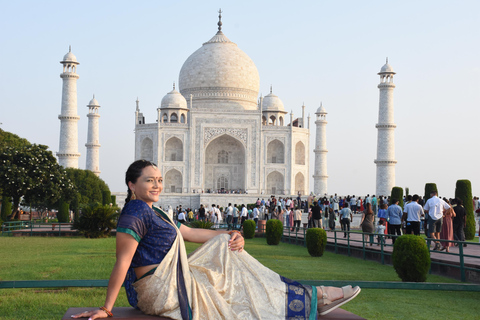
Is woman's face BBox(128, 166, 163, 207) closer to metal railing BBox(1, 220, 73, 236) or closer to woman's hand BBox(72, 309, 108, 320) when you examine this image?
woman's hand BBox(72, 309, 108, 320)

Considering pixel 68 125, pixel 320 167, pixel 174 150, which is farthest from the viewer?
pixel 320 167

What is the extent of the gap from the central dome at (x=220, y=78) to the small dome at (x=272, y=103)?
0.88 meters

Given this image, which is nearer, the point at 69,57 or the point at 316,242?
the point at 316,242

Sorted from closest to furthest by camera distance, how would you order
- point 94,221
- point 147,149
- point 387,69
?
point 94,221 → point 387,69 → point 147,149

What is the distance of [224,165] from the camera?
3550cm

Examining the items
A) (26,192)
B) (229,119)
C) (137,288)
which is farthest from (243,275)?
(229,119)

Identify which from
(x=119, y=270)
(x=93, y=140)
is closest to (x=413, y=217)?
(x=119, y=270)

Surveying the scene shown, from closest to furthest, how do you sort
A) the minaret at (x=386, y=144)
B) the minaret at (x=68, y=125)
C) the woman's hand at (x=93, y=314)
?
the woman's hand at (x=93, y=314)
the minaret at (x=386, y=144)
the minaret at (x=68, y=125)

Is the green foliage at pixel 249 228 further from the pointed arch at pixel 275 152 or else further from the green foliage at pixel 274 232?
the pointed arch at pixel 275 152

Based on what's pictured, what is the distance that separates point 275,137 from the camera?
3441 centimetres

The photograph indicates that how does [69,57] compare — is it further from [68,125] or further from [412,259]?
[412,259]

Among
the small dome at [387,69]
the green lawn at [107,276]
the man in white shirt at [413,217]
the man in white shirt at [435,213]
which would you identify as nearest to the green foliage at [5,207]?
the green lawn at [107,276]

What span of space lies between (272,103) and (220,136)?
13.5ft

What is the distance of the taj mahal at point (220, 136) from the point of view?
32031 millimetres
